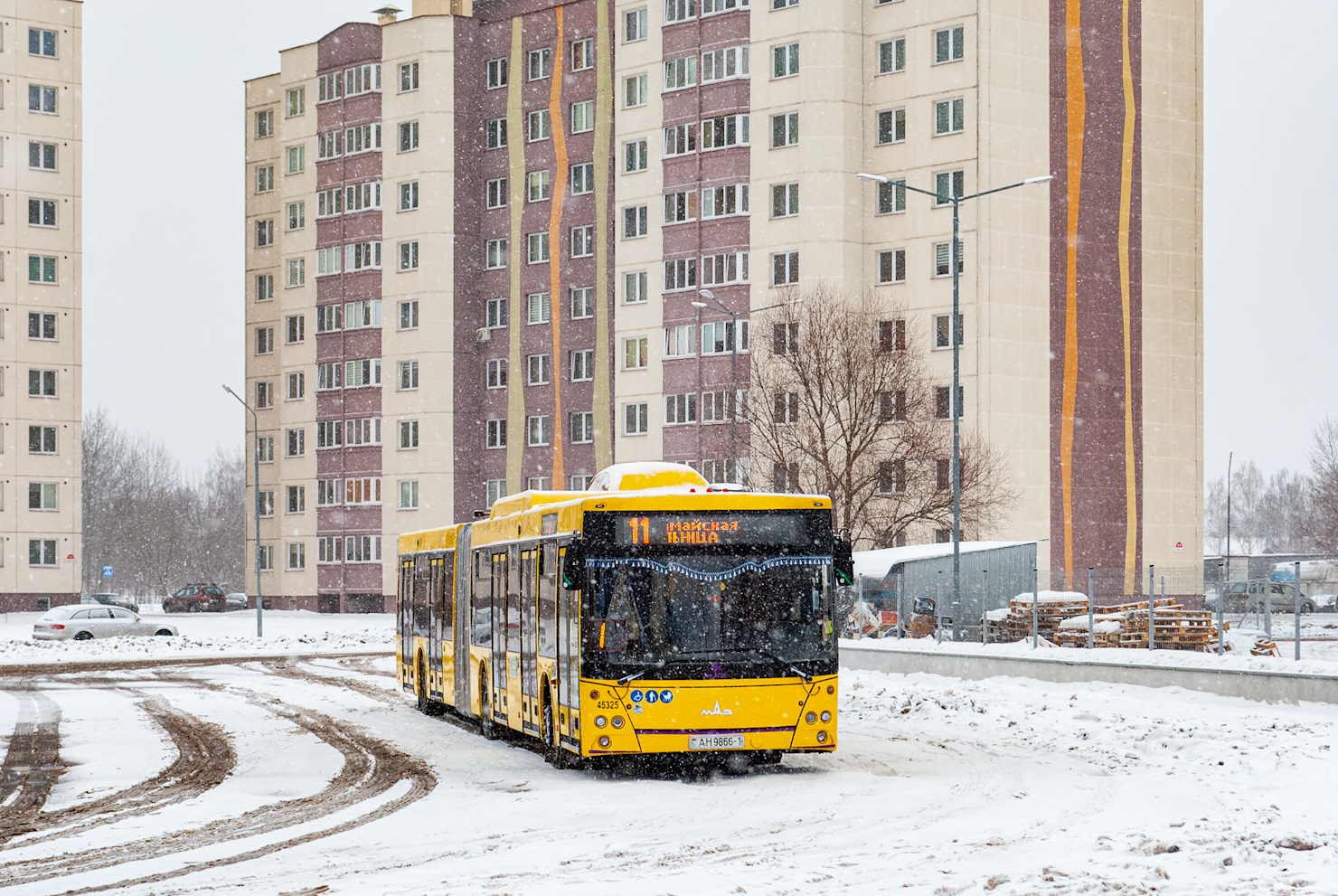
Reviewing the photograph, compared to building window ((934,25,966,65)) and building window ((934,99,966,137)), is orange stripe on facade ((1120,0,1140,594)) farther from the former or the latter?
building window ((934,25,966,65))

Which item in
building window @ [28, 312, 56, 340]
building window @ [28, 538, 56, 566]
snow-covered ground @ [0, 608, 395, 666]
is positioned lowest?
snow-covered ground @ [0, 608, 395, 666]

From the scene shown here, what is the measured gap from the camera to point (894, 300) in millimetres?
65500

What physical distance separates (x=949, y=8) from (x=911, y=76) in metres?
2.84

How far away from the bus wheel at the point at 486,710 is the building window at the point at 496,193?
60.0 metres

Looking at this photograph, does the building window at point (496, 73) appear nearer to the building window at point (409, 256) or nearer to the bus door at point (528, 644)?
the building window at point (409, 256)

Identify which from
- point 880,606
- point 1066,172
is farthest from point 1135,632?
point 1066,172

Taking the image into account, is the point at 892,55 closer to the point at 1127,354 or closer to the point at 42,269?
the point at 1127,354

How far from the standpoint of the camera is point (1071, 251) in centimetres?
6556

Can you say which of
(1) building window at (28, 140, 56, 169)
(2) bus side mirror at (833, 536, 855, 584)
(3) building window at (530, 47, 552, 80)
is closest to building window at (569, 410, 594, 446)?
(3) building window at (530, 47, 552, 80)

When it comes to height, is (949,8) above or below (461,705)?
above

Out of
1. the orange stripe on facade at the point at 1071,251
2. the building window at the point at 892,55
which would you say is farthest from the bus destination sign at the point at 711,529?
the building window at the point at 892,55

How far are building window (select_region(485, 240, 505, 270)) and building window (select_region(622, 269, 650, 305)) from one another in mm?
8800

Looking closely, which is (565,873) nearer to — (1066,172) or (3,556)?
(1066,172)

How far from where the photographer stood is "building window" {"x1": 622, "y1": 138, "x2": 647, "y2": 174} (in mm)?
73375
